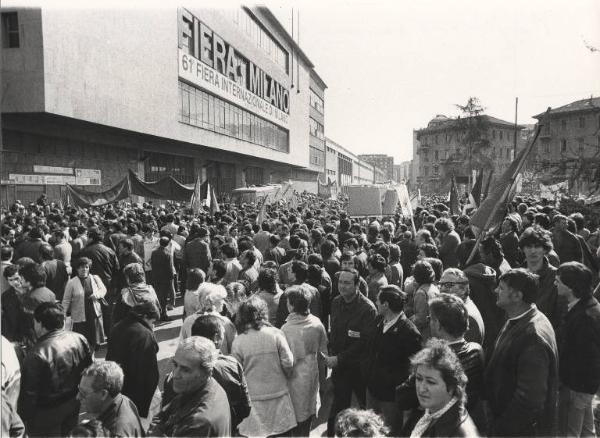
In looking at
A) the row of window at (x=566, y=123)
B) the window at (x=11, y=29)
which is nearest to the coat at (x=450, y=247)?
the window at (x=11, y=29)

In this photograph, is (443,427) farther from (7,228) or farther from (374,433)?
(7,228)

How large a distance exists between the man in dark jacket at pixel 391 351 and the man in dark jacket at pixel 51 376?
229 centimetres

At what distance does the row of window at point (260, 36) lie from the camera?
1464 inches

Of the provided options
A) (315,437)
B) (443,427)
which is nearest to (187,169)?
(315,437)

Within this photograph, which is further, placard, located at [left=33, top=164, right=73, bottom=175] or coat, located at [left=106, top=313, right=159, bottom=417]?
placard, located at [left=33, top=164, right=73, bottom=175]

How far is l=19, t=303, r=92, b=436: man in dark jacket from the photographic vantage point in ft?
12.3

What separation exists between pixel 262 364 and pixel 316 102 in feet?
232

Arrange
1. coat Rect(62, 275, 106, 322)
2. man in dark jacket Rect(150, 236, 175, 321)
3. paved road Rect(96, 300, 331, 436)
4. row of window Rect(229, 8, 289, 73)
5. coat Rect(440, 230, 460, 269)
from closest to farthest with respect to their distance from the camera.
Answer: paved road Rect(96, 300, 331, 436), coat Rect(62, 275, 106, 322), coat Rect(440, 230, 460, 269), man in dark jacket Rect(150, 236, 175, 321), row of window Rect(229, 8, 289, 73)

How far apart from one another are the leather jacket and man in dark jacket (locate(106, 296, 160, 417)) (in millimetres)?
335

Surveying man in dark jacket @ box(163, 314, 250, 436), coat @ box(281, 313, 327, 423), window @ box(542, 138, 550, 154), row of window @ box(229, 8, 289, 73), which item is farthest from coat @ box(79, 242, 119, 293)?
window @ box(542, 138, 550, 154)

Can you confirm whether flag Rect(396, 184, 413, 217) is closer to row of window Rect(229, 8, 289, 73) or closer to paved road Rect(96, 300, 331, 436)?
paved road Rect(96, 300, 331, 436)

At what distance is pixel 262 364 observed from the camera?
4051mm

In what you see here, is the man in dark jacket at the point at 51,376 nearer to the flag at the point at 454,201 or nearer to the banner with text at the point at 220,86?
the flag at the point at 454,201

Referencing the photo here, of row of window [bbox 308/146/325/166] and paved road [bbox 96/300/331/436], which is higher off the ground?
row of window [bbox 308/146/325/166]
